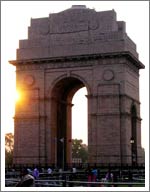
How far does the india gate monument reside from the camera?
39969mm

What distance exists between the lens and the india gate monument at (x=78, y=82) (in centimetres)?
3997

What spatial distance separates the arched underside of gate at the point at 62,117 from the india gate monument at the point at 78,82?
83 millimetres

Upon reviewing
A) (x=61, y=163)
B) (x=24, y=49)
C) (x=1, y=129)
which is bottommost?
(x=61, y=163)

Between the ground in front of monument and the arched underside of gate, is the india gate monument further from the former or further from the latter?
the ground in front of monument

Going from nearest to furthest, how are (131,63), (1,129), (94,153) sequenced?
(1,129) < (94,153) < (131,63)

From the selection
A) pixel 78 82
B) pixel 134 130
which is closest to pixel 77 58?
pixel 78 82

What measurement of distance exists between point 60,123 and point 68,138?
2.01 metres

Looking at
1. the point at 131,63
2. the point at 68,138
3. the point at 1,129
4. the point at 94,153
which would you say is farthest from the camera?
the point at 68,138

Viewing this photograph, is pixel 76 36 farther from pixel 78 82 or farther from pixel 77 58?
pixel 78 82

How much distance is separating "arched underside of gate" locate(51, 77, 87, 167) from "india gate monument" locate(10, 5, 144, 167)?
8 centimetres

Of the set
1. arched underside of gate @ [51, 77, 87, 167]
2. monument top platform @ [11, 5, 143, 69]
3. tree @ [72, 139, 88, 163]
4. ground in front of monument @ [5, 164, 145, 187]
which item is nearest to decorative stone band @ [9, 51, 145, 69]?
monument top platform @ [11, 5, 143, 69]

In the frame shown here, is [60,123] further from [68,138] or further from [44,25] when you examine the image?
[44,25]

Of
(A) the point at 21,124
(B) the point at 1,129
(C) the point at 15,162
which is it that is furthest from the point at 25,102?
(B) the point at 1,129

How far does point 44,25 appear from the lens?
43.4 m
